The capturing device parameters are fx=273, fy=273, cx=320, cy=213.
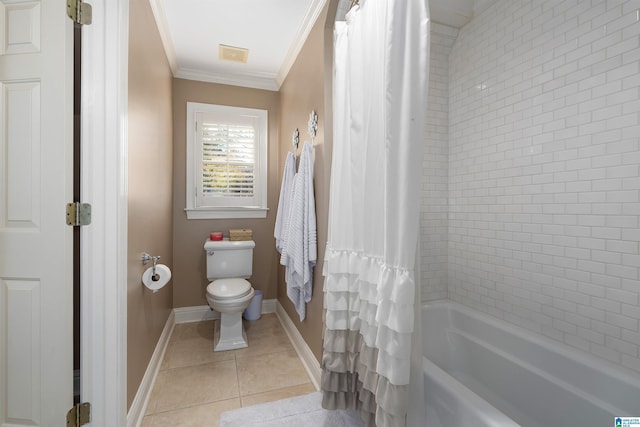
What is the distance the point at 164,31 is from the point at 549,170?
2.69 metres

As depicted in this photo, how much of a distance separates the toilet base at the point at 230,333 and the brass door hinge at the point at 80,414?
1030 mm

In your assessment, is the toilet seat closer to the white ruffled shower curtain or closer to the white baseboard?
the white baseboard

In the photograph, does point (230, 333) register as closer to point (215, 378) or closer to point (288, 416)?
point (215, 378)

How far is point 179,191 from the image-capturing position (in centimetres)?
267

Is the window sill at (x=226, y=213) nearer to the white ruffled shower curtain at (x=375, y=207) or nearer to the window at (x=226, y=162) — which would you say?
the window at (x=226, y=162)

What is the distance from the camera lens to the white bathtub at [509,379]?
38.7 inches

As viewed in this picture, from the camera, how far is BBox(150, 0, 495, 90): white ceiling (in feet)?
5.94

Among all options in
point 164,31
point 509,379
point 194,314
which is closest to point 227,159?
point 164,31

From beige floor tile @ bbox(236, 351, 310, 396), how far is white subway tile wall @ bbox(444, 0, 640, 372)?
3.70 ft

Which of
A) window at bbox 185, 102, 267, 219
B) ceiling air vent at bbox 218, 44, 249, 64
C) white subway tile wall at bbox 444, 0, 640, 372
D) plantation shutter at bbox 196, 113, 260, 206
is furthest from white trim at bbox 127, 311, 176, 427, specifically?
ceiling air vent at bbox 218, 44, 249, 64

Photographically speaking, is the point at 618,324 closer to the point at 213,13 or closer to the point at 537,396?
the point at 537,396

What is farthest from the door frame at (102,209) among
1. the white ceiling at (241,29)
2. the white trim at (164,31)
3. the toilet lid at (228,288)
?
the toilet lid at (228,288)

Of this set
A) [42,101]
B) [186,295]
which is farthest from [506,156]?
[186,295]

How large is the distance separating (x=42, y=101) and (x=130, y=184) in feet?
1.47
